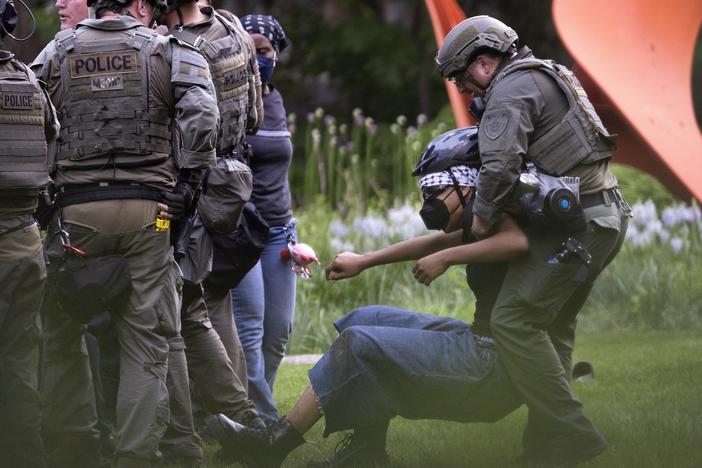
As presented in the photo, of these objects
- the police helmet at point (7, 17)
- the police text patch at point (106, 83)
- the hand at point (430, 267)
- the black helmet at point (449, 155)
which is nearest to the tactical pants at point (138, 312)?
the police text patch at point (106, 83)

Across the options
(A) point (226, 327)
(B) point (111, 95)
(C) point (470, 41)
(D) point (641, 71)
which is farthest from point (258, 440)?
(D) point (641, 71)

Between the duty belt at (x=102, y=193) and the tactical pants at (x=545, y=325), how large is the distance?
135cm

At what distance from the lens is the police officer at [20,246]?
469 cm

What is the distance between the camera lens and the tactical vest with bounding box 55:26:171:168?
4719 mm

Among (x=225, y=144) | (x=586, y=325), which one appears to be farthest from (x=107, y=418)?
(x=586, y=325)

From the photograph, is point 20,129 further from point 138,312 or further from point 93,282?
point 138,312

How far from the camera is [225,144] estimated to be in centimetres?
539

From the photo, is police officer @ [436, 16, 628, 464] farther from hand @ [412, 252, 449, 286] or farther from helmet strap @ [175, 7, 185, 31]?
helmet strap @ [175, 7, 185, 31]

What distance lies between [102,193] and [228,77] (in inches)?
34.6

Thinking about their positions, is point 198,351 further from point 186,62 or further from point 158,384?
point 186,62

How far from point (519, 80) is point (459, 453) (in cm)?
163

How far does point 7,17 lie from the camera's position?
4754 mm

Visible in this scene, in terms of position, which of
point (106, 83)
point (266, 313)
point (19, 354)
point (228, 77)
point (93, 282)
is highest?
point (106, 83)

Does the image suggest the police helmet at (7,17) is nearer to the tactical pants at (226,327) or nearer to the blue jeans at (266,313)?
the tactical pants at (226,327)
